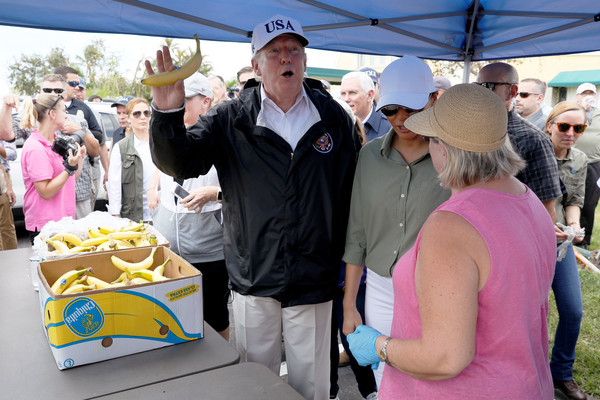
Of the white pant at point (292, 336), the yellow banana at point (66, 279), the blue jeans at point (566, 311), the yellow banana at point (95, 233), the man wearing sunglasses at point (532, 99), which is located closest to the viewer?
the yellow banana at point (66, 279)

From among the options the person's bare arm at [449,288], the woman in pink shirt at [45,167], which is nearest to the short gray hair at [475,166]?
the person's bare arm at [449,288]

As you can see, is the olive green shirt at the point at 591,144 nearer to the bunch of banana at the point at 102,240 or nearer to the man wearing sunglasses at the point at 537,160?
the man wearing sunglasses at the point at 537,160

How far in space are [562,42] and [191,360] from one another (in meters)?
3.59

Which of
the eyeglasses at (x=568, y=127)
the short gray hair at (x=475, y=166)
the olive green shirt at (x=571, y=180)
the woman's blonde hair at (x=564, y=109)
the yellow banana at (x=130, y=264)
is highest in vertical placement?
the woman's blonde hair at (x=564, y=109)

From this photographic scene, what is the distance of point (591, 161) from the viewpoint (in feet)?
19.0

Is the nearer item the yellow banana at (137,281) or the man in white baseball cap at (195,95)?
the yellow banana at (137,281)

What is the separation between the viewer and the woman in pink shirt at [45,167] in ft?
11.2

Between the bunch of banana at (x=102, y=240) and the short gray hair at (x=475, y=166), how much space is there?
148 cm

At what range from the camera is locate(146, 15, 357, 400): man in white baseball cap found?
6.61 feet

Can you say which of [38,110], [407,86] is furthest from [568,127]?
[38,110]

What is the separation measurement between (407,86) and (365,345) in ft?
3.63

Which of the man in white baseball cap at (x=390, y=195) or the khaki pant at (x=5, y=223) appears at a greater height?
the man in white baseball cap at (x=390, y=195)

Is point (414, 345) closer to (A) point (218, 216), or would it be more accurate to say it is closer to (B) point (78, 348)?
(B) point (78, 348)

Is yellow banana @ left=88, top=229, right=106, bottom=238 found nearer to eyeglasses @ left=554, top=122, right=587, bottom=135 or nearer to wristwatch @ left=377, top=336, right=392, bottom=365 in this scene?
wristwatch @ left=377, top=336, right=392, bottom=365
